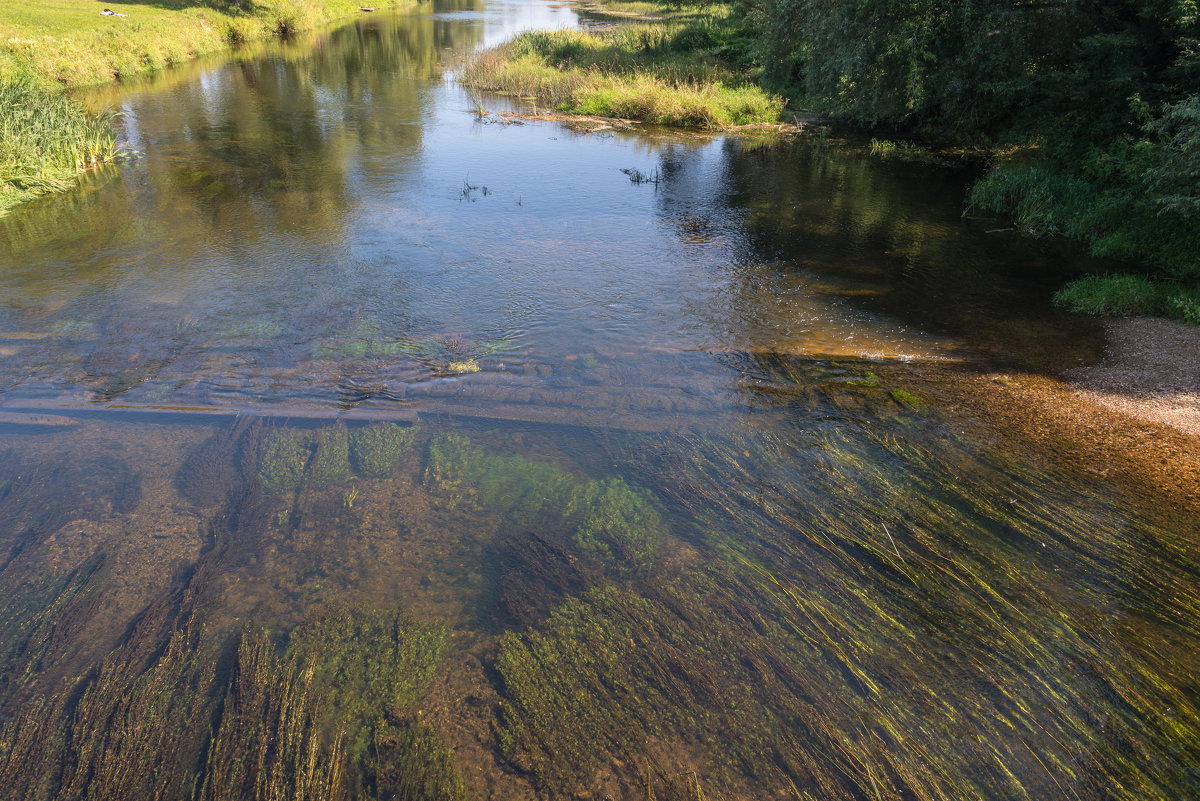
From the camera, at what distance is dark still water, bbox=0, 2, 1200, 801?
13.6 feet

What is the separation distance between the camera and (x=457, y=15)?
52.5 m

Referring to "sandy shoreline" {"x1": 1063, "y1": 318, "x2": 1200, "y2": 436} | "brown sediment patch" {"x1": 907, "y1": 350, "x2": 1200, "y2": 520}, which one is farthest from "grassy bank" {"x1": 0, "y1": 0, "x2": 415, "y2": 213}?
"sandy shoreline" {"x1": 1063, "y1": 318, "x2": 1200, "y2": 436}

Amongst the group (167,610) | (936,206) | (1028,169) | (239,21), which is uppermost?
(239,21)

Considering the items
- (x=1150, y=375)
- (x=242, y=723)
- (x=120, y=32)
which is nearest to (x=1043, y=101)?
(x=1150, y=375)

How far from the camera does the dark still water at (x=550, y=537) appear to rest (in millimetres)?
4152

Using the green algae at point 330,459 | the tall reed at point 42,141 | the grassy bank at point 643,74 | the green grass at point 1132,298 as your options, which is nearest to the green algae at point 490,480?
the green algae at point 330,459

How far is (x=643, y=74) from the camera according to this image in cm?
2595

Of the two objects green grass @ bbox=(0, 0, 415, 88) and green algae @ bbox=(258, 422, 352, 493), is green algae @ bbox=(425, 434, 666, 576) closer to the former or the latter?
green algae @ bbox=(258, 422, 352, 493)

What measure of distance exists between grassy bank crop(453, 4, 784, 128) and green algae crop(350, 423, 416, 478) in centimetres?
1833

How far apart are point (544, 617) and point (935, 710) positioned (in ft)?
8.98

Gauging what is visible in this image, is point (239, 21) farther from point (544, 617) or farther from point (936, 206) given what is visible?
point (544, 617)

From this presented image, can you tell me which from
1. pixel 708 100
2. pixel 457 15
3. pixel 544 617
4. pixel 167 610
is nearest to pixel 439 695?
pixel 544 617

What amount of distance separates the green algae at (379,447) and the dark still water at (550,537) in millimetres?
37

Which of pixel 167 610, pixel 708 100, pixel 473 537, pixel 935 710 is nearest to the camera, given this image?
pixel 935 710
